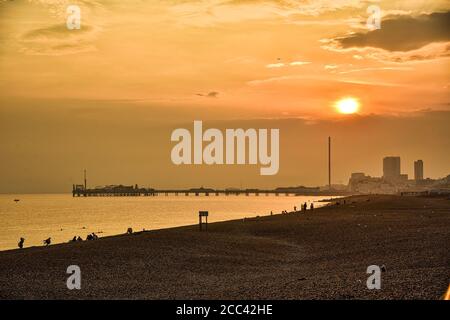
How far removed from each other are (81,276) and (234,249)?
943 centimetres

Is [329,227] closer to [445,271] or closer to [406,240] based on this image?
[406,240]

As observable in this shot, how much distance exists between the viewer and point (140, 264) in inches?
866

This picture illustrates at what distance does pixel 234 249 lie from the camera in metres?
26.9
